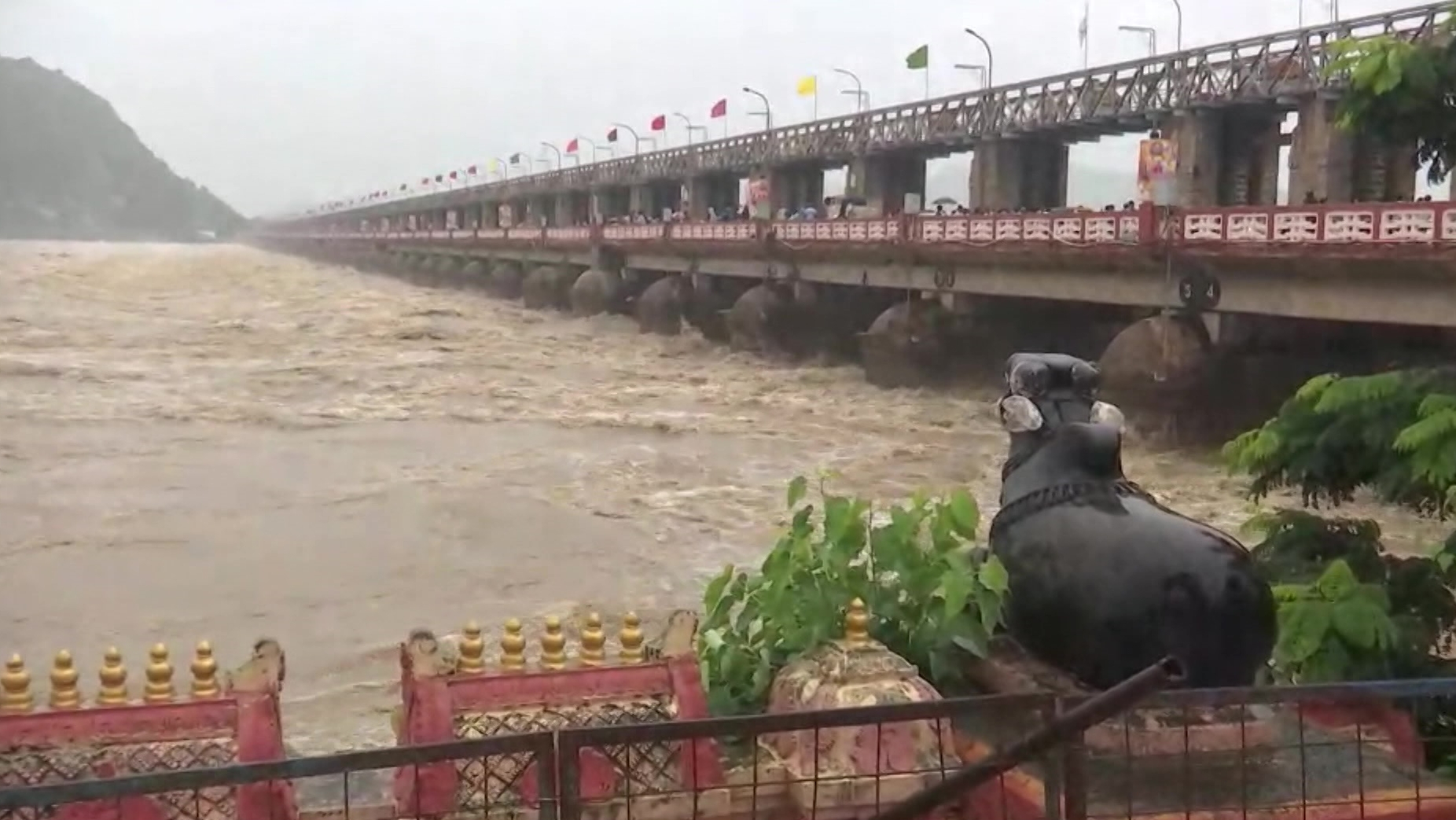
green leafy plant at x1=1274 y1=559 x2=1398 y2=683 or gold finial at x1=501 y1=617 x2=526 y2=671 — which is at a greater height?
gold finial at x1=501 y1=617 x2=526 y2=671

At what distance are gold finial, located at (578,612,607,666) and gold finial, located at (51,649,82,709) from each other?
1382 millimetres

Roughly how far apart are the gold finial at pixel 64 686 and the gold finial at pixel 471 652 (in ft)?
3.37

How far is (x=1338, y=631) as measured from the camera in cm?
502

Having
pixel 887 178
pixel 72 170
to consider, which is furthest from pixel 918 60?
pixel 72 170

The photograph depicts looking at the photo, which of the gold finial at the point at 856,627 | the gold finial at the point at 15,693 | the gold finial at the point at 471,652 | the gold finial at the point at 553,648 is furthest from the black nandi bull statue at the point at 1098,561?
Answer: the gold finial at the point at 15,693

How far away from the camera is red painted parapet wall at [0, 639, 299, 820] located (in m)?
3.96

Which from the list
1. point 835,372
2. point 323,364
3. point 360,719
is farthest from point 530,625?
point 323,364

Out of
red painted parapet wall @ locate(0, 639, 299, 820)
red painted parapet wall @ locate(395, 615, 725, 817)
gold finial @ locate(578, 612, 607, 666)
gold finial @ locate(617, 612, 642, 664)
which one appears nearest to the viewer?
red painted parapet wall @ locate(0, 639, 299, 820)

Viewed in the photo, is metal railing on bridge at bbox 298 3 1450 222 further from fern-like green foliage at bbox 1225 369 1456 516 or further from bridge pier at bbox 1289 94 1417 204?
fern-like green foliage at bbox 1225 369 1456 516

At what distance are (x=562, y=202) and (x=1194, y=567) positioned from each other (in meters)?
75.1

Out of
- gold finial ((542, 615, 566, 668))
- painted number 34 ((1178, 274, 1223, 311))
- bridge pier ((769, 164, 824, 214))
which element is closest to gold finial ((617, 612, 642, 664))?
gold finial ((542, 615, 566, 668))

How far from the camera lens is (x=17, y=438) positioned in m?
20.1

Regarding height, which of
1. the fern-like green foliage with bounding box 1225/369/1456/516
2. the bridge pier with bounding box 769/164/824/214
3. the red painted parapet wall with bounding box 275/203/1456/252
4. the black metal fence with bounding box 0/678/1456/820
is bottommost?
the black metal fence with bounding box 0/678/1456/820

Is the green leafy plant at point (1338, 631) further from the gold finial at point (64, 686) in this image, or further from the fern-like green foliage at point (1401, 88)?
→ the gold finial at point (64, 686)
